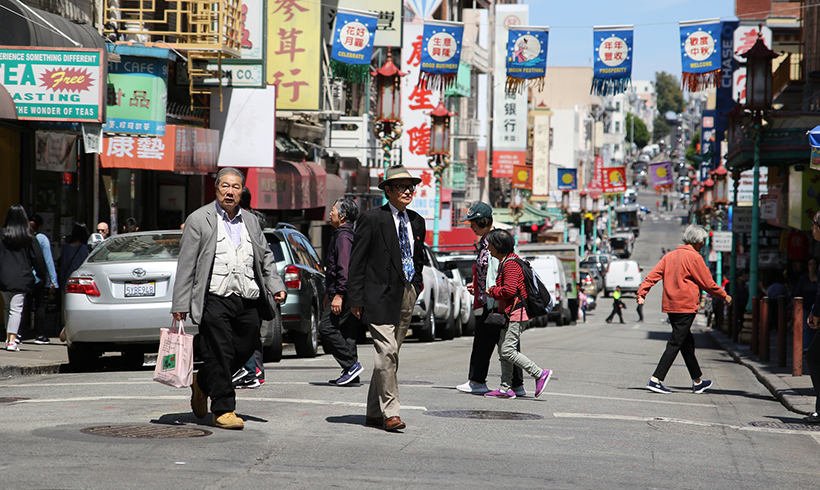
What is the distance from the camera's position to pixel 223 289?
306 inches

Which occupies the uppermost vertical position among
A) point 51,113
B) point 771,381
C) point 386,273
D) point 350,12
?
point 350,12

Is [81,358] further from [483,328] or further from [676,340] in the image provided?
[676,340]

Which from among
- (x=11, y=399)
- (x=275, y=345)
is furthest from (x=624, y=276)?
(x=11, y=399)

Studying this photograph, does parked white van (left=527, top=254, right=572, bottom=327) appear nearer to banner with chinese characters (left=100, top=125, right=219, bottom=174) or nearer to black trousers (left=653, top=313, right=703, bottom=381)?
banner with chinese characters (left=100, top=125, right=219, bottom=174)

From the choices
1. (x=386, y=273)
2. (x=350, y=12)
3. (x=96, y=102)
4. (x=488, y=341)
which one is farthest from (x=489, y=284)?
(x=350, y=12)

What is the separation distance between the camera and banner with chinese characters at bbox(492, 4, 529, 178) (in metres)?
64.2

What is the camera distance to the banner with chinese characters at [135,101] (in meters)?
19.2

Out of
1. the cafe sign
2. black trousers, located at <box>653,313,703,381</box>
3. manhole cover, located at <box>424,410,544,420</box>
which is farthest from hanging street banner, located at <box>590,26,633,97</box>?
manhole cover, located at <box>424,410,544,420</box>

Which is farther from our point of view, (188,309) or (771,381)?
(771,381)

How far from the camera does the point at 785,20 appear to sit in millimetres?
41625

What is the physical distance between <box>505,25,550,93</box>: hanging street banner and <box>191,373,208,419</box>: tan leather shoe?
17.4 metres

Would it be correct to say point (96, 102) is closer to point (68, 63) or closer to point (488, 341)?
point (68, 63)

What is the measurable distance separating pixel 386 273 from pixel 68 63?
9205 mm

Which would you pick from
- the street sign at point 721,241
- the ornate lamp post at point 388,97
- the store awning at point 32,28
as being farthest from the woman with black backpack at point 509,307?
the street sign at point 721,241
